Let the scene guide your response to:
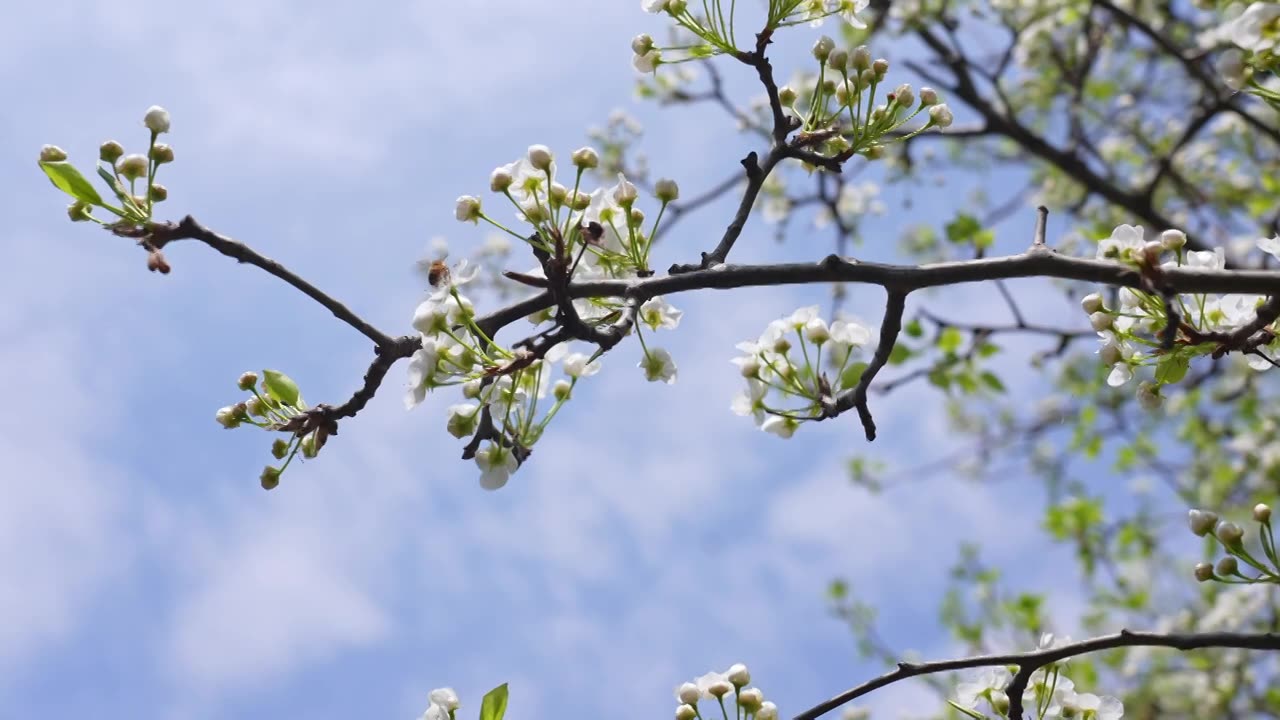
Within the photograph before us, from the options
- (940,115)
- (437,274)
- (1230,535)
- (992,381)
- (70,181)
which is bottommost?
(1230,535)

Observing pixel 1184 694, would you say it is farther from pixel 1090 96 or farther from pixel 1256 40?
pixel 1256 40

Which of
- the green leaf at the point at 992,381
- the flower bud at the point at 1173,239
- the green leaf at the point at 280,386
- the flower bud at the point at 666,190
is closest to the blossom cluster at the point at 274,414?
the green leaf at the point at 280,386

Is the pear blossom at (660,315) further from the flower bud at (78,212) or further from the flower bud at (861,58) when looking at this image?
the flower bud at (78,212)

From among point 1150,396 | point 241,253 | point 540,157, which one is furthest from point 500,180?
point 1150,396

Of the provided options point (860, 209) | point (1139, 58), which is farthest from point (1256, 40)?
point (1139, 58)

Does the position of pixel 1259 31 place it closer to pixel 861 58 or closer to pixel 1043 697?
pixel 861 58

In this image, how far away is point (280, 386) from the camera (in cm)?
221

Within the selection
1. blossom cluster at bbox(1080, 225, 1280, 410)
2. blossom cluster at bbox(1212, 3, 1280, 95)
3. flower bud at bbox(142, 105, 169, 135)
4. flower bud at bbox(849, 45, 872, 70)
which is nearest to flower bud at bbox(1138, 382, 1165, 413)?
blossom cluster at bbox(1080, 225, 1280, 410)

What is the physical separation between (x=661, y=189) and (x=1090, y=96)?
A: 6792mm

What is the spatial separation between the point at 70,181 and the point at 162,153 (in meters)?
0.19

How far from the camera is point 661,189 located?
8.04ft

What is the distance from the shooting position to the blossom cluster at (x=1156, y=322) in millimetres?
2145

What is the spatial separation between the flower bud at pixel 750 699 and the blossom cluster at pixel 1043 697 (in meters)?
0.46

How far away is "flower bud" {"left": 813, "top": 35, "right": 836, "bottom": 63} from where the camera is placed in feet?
8.18
